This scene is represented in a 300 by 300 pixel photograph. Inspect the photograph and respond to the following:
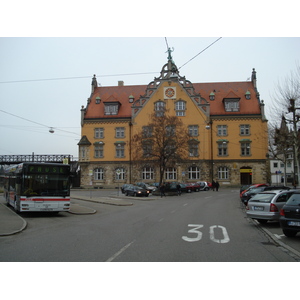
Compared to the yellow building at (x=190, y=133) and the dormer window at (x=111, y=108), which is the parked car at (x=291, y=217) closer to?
the yellow building at (x=190, y=133)

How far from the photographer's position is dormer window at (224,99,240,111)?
5872 cm

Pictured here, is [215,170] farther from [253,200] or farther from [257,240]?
[257,240]

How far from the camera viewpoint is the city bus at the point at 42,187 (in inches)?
716

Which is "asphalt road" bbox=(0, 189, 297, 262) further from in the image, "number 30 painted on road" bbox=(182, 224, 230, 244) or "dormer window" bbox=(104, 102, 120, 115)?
"dormer window" bbox=(104, 102, 120, 115)

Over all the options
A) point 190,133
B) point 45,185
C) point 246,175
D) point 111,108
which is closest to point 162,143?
point 190,133

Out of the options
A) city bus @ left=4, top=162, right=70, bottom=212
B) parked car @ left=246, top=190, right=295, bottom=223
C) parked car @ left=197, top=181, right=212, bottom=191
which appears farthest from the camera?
parked car @ left=197, top=181, right=212, bottom=191

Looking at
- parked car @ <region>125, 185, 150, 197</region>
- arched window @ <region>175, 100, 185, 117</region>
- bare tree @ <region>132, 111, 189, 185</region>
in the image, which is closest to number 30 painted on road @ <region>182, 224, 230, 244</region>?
parked car @ <region>125, 185, 150, 197</region>

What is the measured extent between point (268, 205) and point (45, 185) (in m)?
11.5

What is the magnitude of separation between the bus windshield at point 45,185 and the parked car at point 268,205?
9.97 meters

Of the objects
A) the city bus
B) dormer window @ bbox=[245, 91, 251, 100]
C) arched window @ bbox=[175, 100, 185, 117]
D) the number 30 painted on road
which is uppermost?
dormer window @ bbox=[245, 91, 251, 100]

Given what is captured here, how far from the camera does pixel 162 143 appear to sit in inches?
1657

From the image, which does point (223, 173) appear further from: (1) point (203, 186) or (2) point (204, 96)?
(2) point (204, 96)

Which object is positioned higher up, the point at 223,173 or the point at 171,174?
the point at 223,173

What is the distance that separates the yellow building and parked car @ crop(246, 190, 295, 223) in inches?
1586
